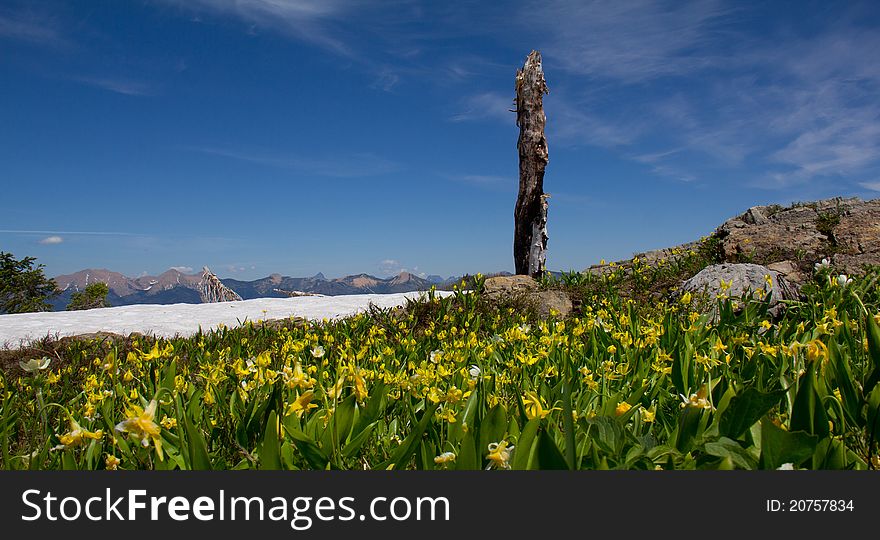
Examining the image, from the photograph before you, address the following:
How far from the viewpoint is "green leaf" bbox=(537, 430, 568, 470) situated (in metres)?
1.37

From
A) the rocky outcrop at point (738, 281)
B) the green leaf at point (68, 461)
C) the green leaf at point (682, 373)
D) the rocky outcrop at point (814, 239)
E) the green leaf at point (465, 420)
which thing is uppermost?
the rocky outcrop at point (814, 239)

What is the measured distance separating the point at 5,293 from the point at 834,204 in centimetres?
3180

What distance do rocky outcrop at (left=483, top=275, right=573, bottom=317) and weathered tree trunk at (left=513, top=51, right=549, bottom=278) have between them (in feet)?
10.4

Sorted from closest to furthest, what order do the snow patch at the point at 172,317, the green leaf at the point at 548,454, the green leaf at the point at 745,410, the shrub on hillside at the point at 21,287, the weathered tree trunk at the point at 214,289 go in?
the green leaf at the point at 548,454 → the green leaf at the point at 745,410 → the snow patch at the point at 172,317 → the weathered tree trunk at the point at 214,289 → the shrub on hillside at the point at 21,287

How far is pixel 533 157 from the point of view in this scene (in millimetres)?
12602

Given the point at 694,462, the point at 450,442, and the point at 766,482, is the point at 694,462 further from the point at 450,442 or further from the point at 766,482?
the point at 450,442

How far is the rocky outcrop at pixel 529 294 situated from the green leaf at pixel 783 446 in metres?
5.51

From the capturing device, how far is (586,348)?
3.63 meters

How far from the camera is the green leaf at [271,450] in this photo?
1502 millimetres

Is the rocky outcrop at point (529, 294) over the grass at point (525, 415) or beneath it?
over

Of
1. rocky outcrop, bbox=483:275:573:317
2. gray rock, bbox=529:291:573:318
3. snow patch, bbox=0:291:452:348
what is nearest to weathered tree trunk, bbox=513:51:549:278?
rocky outcrop, bbox=483:275:573:317

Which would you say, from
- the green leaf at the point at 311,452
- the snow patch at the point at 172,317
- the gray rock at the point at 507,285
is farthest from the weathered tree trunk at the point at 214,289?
the green leaf at the point at 311,452

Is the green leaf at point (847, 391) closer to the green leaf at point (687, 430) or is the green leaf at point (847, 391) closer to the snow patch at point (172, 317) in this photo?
the green leaf at point (687, 430)

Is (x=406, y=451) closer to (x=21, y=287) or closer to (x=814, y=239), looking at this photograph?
(x=814, y=239)
